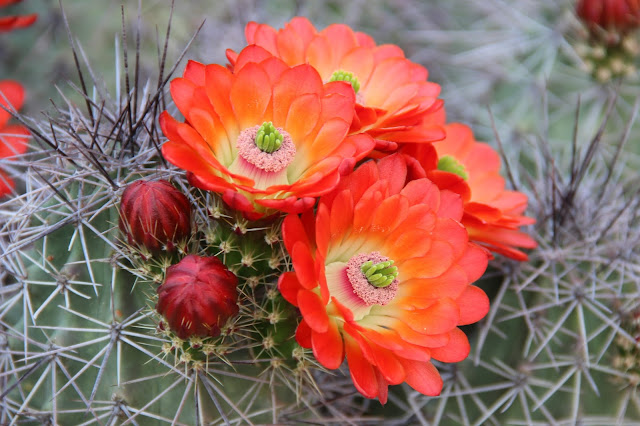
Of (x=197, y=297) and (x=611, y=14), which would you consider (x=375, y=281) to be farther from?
(x=611, y=14)

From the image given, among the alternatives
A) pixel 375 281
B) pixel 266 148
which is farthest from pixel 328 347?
pixel 266 148

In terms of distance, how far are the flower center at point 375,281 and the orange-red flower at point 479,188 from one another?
0.57ft

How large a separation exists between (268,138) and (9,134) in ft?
1.65

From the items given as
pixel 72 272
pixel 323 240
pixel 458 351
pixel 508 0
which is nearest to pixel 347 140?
pixel 323 240

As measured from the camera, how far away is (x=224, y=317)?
29.8 inches

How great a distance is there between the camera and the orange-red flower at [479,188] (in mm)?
916

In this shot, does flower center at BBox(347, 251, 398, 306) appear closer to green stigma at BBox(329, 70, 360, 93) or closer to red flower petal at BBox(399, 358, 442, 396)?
red flower petal at BBox(399, 358, 442, 396)

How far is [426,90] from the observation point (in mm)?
936

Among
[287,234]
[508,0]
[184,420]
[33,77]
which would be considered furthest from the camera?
[508,0]

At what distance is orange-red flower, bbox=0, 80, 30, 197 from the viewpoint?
105 cm

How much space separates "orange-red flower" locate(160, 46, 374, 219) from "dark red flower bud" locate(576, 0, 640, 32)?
3.05ft

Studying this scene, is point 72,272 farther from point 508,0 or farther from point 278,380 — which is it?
point 508,0

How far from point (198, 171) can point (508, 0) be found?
52.0 inches

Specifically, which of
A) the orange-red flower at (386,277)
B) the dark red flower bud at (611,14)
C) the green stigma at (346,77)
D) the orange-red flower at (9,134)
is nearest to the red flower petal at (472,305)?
the orange-red flower at (386,277)
